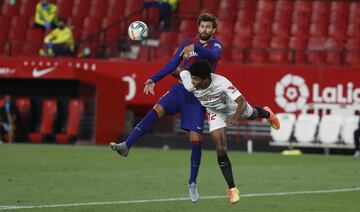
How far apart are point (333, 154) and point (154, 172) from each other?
30.1 feet

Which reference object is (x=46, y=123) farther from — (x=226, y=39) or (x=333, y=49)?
(x=333, y=49)

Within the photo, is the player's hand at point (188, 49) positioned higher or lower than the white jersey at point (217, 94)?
higher

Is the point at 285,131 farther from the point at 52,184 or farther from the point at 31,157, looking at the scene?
the point at 52,184

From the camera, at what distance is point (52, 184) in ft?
57.1

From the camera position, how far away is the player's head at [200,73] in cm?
1368

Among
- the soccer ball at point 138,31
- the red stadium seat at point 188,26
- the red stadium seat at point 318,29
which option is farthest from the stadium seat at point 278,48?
the soccer ball at point 138,31

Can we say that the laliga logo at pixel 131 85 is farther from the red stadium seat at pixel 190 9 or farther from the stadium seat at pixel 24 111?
the red stadium seat at pixel 190 9

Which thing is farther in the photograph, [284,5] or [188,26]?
[188,26]

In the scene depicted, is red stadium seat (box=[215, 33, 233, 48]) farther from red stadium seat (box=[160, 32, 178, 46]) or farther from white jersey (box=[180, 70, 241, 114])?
white jersey (box=[180, 70, 241, 114])

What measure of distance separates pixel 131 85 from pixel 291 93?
4438mm

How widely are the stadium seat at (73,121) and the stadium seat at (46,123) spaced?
32cm

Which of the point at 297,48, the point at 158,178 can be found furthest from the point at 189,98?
the point at 297,48

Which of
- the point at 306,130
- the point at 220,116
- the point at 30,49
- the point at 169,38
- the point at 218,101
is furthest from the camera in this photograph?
the point at 30,49

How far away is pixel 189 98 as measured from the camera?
1436 cm
